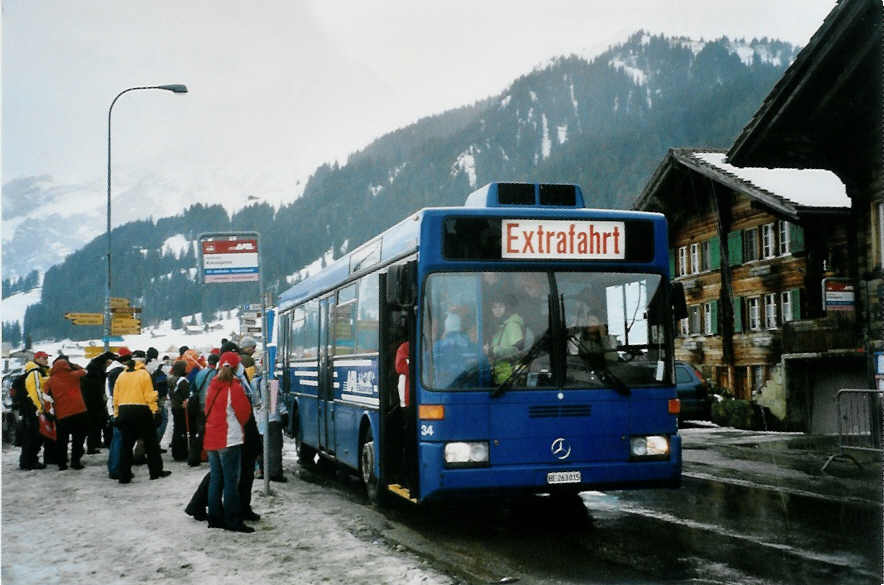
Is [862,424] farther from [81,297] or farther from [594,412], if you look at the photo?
[81,297]

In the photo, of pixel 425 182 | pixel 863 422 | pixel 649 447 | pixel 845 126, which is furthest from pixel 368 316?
pixel 425 182

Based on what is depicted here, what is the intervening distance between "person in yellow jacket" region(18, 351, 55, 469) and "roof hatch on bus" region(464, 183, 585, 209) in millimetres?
10009

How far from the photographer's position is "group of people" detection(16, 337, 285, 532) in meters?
9.37

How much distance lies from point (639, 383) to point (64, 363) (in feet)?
33.5

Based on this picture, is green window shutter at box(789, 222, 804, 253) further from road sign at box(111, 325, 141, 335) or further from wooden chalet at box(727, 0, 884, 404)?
road sign at box(111, 325, 141, 335)

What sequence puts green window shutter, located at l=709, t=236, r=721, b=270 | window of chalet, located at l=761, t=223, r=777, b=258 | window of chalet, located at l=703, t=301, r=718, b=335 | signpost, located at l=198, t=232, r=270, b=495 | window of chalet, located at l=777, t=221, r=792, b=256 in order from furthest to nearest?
window of chalet, located at l=703, t=301, r=718, b=335 < green window shutter, located at l=709, t=236, r=721, b=270 < window of chalet, located at l=761, t=223, r=777, b=258 < window of chalet, located at l=777, t=221, r=792, b=256 < signpost, located at l=198, t=232, r=270, b=495

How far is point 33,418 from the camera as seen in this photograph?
54.8ft

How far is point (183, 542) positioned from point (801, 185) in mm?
25313

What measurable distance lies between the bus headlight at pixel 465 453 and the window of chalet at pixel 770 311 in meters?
27.1

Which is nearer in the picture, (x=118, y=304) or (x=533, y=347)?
(x=533, y=347)

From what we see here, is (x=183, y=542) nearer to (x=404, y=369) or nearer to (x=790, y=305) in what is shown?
(x=404, y=369)

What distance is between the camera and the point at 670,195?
39375 mm

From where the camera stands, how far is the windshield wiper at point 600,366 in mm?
8883

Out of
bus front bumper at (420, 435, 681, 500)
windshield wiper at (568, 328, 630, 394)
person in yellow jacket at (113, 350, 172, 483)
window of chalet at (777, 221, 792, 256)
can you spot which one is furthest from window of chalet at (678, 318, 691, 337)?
windshield wiper at (568, 328, 630, 394)
